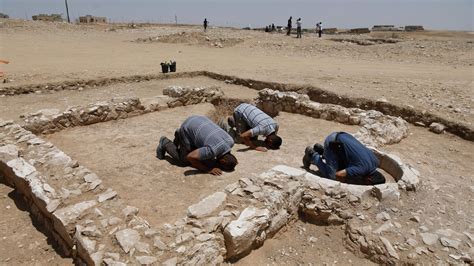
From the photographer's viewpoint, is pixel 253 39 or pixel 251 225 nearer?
pixel 251 225

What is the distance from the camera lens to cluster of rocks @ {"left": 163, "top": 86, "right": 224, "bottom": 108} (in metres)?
9.73

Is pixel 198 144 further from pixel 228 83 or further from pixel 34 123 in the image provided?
pixel 228 83

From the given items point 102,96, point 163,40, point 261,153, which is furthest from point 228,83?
→ point 163,40

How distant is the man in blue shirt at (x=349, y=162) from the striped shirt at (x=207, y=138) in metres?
1.54

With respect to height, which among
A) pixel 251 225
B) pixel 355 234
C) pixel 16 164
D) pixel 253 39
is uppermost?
pixel 253 39

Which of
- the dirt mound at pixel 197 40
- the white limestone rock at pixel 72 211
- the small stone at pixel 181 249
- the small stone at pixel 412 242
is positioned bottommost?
the small stone at pixel 412 242

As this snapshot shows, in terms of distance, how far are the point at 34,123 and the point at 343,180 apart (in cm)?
625

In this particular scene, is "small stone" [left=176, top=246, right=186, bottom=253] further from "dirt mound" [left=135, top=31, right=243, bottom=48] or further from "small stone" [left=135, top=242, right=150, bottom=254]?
"dirt mound" [left=135, top=31, right=243, bottom=48]

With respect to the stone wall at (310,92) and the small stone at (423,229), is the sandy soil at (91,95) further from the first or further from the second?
the small stone at (423,229)

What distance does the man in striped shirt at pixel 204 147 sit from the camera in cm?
536

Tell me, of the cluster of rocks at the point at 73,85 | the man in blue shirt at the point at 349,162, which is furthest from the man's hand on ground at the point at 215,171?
the cluster of rocks at the point at 73,85

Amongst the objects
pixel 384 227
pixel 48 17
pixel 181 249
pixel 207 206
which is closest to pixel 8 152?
pixel 207 206

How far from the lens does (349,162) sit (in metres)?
5.09

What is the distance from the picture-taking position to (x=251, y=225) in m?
3.96
